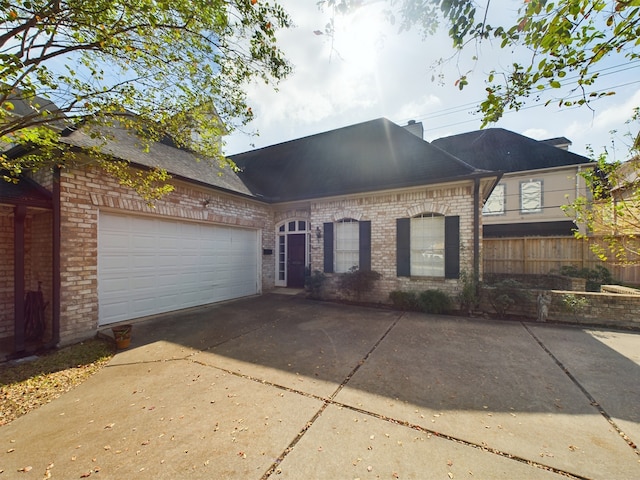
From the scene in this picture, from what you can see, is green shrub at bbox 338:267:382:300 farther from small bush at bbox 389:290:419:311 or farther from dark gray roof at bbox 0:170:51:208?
dark gray roof at bbox 0:170:51:208

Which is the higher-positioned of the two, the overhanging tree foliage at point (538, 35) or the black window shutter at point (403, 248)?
the overhanging tree foliage at point (538, 35)

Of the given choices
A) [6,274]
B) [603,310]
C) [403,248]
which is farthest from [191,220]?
[603,310]

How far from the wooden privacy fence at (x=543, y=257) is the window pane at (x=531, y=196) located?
5528 millimetres

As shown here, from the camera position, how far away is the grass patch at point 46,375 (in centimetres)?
297

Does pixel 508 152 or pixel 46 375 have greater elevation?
pixel 508 152

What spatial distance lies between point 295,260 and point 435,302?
5.28 meters

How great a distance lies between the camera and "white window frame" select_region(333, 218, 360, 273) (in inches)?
330

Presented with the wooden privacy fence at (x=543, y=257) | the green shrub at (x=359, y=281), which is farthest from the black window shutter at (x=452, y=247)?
the wooden privacy fence at (x=543, y=257)

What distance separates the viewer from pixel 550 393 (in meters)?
2.98

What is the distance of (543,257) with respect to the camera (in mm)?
10453

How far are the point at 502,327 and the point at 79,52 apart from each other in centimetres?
880

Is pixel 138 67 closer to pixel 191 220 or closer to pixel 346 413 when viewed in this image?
pixel 191 220

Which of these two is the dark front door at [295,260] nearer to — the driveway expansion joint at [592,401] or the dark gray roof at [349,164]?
the dark gray roof at [349,164]

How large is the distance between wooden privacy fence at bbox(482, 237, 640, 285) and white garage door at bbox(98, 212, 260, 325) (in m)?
10.6
